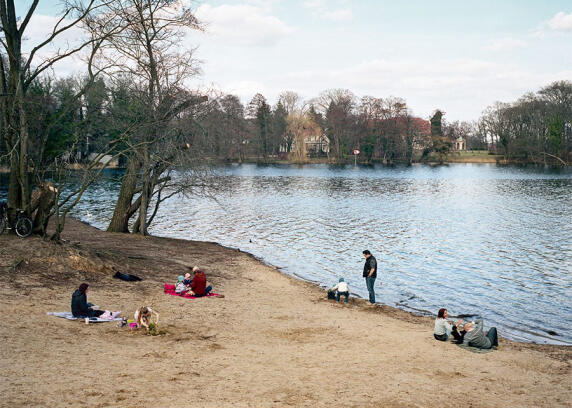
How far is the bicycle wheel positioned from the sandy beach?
531 millimetres

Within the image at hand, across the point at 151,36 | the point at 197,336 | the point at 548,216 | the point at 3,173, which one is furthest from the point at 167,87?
the point at 3,173

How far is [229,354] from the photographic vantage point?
12.5 m

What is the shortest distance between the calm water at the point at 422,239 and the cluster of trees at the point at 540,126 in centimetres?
5910

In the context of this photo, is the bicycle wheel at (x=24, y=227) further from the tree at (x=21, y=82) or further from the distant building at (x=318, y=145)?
the distant building at (x=318, y=145)

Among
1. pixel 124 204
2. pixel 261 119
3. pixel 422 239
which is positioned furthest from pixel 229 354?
pixel 261 119

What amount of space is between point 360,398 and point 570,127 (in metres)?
132

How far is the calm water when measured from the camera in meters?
21.6

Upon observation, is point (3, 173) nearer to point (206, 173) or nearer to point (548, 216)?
point (206, 173)

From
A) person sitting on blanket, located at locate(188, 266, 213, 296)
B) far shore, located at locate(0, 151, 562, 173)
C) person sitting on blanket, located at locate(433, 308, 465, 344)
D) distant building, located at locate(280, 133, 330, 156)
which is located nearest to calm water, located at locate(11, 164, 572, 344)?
person sitting on blanket, located at locate(433, 308, 465, 344)

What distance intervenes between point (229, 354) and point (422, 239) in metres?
26.2

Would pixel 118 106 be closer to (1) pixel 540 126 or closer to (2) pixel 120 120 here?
(2) pixel 120 120

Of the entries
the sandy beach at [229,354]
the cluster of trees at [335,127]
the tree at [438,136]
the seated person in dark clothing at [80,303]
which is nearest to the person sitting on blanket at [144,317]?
the sandy beach at [229,354]

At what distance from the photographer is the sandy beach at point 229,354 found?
392 inches

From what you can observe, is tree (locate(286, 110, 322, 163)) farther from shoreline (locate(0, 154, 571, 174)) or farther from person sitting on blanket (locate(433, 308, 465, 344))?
person sitting on blanket (locate(433, 308, 465, 344))
